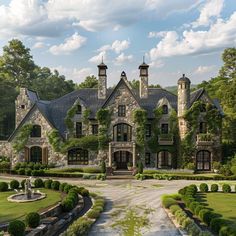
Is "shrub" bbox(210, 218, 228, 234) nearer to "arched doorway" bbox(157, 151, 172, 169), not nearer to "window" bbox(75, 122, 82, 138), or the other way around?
"arched doorway" bbox(157, 151, 172, 169)

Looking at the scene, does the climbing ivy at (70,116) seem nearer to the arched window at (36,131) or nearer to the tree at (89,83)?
the arched window at (36,131)

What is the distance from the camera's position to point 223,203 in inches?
967

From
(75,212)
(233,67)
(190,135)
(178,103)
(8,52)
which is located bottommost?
(75,212)

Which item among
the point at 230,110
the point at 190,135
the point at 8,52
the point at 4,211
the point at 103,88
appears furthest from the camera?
the point at 8,52

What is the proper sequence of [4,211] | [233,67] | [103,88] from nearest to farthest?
1. [4,211]
2. [103,88]
3. [233,67]

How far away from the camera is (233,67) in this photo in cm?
6675

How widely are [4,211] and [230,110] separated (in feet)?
145

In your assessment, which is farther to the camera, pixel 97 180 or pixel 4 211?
pixel 97 180

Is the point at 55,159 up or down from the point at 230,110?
down

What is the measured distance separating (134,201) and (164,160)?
18.7 meters

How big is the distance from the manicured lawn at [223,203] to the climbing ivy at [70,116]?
21822 millimetres

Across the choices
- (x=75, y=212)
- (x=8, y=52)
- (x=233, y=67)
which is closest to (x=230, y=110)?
(x=233, y=67)

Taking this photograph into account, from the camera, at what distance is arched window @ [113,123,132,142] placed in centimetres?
4403

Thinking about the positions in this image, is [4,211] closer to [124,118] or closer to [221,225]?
[221,225]
